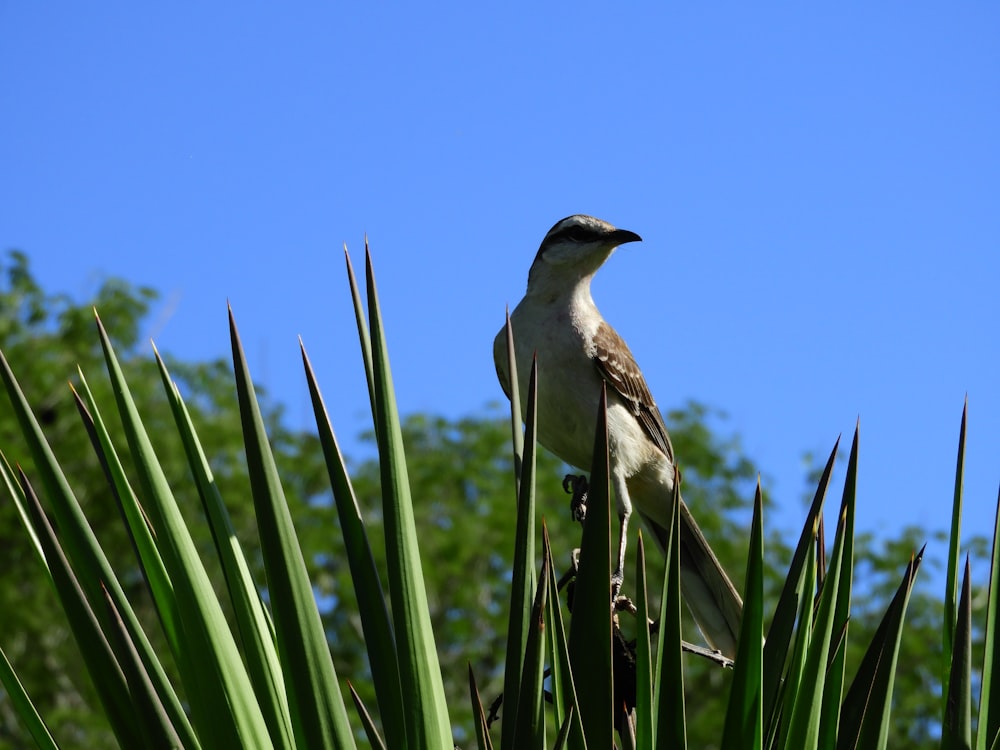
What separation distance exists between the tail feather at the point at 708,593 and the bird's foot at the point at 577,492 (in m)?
0.39

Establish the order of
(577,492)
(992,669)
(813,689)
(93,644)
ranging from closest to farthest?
(93,644)
(813,689)
(992,669)
(577,492)

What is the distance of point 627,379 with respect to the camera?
5.51m

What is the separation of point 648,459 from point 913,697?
10.5 m

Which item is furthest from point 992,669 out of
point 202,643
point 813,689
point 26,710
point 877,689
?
point 26,710

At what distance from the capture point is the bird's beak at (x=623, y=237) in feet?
17.6

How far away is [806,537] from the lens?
2.39m

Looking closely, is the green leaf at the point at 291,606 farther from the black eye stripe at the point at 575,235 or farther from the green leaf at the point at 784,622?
the black eye stripe at the point at 575,235

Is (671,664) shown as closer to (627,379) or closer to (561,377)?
(561,377)

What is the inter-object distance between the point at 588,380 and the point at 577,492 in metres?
0.70

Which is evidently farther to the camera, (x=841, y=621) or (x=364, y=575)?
(x=841, y=621)

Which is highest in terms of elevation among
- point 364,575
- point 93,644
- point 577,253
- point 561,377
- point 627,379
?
point 577,253

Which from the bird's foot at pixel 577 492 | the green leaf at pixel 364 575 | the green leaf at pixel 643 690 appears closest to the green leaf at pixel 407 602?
the green leaf at pixel 364 575

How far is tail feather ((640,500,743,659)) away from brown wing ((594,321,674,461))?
708 millimetres

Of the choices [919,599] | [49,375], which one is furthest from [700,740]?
[49,375]
